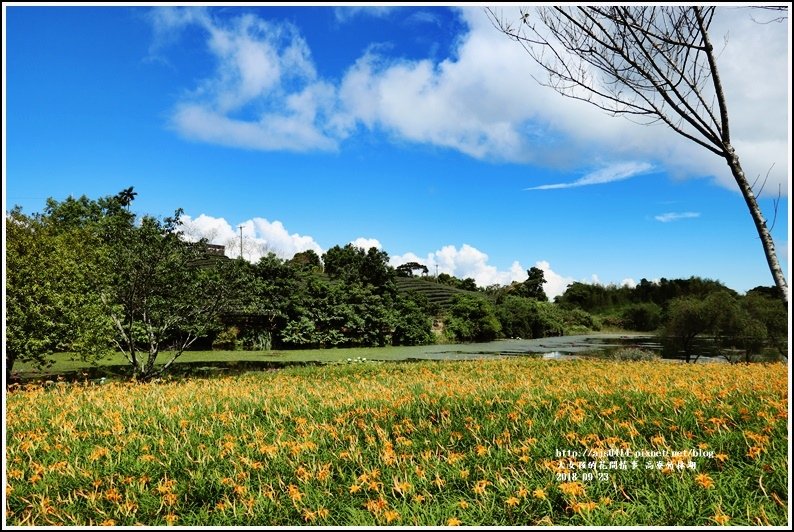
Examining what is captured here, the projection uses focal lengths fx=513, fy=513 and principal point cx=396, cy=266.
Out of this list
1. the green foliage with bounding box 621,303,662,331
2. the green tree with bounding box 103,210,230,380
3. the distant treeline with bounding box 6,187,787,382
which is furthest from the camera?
the green foliage with bounding box 621,303,662,331

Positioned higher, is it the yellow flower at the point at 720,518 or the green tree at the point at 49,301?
the green tree at the point at 49,301

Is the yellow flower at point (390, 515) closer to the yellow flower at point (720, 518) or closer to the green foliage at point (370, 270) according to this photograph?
the yellow flower at point (720, 518)

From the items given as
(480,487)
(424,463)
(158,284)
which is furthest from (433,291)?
(480,487)

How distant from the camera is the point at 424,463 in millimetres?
3254

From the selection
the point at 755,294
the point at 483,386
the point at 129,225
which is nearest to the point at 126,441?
the point at 483,386

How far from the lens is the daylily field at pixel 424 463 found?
267cm

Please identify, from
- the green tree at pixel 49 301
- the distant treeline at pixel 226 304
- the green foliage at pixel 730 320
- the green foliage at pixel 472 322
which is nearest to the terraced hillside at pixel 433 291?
the distant treeline at pixel 226 304

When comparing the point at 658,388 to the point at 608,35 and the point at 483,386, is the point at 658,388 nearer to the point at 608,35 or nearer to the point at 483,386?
the point at 483,386

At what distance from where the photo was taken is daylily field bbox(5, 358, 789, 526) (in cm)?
267

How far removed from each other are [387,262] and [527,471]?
2880 cm

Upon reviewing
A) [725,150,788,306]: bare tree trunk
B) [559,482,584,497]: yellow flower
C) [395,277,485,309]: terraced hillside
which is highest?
[395,277,485,309]: terraced hillside

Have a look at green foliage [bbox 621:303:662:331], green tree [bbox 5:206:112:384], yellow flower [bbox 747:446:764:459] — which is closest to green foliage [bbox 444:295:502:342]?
green foliage [bbox 621:303:662:331]

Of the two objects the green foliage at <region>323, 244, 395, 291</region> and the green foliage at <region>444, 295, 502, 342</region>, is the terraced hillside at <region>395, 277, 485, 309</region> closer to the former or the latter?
the green foliage at <region>444, 295, 502, 342</region>

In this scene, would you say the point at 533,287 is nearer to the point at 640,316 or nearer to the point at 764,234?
the point at 640,316
